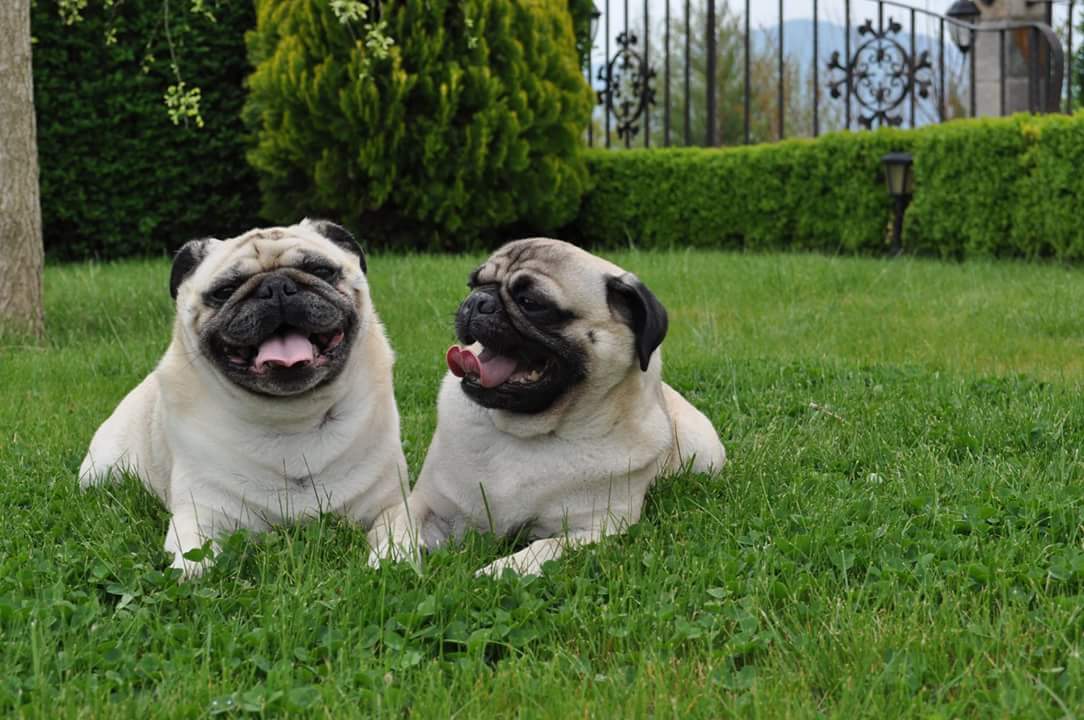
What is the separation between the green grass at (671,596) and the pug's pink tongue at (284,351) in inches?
18.8

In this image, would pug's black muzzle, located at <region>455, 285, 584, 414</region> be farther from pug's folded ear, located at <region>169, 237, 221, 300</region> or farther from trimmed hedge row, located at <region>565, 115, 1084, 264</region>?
trimmed hedge row, located at <region>565, 115, 1084, 264</region>

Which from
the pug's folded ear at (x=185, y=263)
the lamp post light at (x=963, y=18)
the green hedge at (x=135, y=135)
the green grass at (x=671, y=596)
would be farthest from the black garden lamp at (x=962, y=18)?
the pug's folded ear at (x=185, y=263)

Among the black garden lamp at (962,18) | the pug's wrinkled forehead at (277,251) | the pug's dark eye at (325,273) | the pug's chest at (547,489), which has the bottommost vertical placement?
the pug's chest at (547,489)

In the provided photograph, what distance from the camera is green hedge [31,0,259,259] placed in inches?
460

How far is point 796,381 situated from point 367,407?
8.97 ft

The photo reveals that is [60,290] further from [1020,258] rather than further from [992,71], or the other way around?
[992,71]

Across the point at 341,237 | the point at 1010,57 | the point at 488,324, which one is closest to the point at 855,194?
the point at 1010,57

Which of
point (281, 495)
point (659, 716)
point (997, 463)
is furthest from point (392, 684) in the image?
point (997, 463)

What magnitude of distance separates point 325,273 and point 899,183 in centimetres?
836

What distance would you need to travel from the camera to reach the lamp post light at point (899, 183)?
420 inches

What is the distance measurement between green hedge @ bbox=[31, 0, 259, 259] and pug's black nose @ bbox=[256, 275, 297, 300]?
9.02 m

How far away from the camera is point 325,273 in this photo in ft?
11.4

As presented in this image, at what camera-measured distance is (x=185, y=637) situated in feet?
8.59

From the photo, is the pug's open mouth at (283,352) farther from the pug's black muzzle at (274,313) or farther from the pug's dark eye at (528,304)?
the pug's dark eye at (528,304)
